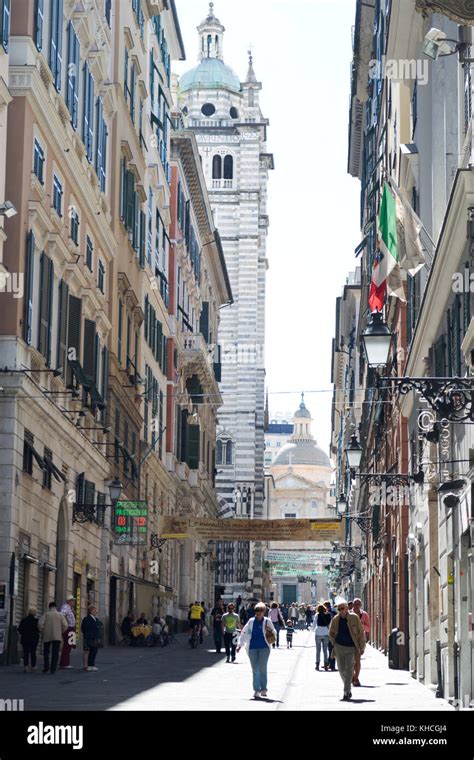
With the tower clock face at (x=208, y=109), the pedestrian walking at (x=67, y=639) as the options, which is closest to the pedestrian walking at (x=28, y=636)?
the pedestrian walking at (x=67, y=639)

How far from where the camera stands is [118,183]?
41.8 metres

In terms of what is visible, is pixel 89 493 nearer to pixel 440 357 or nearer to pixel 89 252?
pixel 89 252

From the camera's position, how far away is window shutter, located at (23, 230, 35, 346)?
27469 mm

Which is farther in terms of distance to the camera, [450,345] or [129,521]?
[129,521]

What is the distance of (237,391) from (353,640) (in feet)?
287

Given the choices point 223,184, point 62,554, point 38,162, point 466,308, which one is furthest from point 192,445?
point 223,184

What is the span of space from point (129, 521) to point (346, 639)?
18479 millimetres

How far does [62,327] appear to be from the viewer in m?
31.6

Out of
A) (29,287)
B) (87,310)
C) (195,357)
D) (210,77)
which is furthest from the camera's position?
(210,77)

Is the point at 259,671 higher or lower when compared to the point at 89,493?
lower

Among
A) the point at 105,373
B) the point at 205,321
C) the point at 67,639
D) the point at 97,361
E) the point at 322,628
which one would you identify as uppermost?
the point at 205,321

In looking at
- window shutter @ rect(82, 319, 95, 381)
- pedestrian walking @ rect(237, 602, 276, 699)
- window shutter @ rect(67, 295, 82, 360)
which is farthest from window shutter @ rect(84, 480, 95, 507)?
pedestrian walking @ rect(237, 602, 276, 699)
